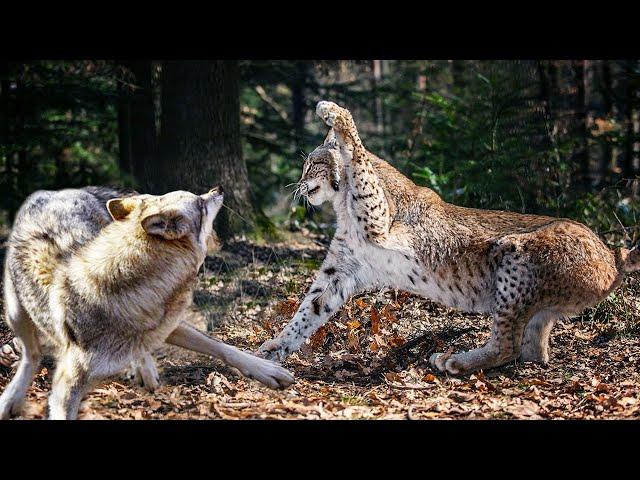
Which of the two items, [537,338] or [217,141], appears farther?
[217,141]

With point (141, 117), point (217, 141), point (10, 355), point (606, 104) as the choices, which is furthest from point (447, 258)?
point (606, 104)

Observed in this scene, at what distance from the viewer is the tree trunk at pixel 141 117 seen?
12.7m

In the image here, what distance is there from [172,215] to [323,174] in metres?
2.56

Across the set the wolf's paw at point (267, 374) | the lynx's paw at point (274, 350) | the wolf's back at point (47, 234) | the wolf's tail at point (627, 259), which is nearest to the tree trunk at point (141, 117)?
the lynx's paw at point (274, 350)

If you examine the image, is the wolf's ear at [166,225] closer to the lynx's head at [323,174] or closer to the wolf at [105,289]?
the wolf at [105,289]

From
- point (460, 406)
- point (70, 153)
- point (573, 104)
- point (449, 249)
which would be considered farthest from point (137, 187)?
point (573, 104)

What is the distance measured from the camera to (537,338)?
7.71 m

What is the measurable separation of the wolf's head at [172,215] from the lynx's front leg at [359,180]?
70.7 inches

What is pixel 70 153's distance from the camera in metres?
12.8

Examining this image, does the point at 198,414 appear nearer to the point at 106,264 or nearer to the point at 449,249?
the point at 106,264

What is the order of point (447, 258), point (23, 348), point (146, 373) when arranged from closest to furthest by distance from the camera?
point (23, 348) → point (146, 373) → point (447, 258)

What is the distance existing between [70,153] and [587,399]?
9.14 metres

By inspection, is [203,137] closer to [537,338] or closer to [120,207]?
[120,207]
